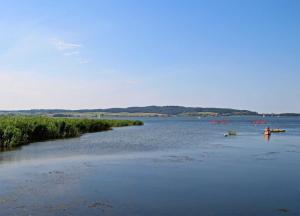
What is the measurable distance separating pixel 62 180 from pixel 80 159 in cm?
769

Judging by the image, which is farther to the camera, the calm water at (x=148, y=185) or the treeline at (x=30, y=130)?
the treeline at (x=30, y=130)

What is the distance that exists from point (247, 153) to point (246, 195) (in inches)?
607

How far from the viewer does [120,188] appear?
16.1m

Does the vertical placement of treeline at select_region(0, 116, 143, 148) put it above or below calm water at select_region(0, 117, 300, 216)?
above

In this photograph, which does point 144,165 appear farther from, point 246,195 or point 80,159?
point 246,195

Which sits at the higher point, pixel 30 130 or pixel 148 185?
pixel 30 130

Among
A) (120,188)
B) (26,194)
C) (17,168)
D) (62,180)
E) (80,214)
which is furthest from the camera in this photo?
(17,168)

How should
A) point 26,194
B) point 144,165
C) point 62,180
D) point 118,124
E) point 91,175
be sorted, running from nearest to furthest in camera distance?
1. point 26,194
2. point 62,180
3. point 91,175
4. point 144,165
5. point 118,124

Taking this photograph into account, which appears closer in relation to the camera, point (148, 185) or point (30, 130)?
point (148, 185)

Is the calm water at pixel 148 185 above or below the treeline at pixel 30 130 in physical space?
below

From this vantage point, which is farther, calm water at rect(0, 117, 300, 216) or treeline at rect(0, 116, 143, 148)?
treeline at rect(0, 116, 143, 148)

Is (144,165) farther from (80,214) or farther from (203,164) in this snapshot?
(80,214)

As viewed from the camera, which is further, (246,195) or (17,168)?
(17,168)

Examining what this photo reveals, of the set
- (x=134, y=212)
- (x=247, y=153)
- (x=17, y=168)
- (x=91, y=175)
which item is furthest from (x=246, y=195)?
(x=247, y=153)
